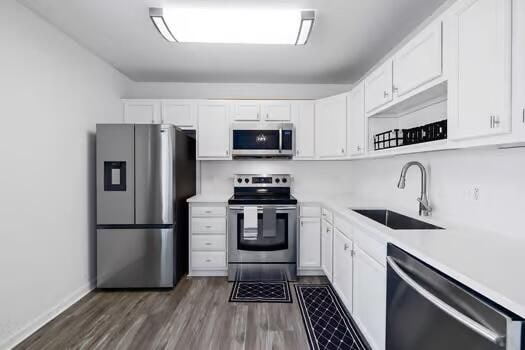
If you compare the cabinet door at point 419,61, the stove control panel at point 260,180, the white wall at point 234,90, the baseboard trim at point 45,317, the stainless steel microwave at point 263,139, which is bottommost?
the baseboard trim at point 45,317

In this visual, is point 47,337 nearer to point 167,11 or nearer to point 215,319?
point 215,319

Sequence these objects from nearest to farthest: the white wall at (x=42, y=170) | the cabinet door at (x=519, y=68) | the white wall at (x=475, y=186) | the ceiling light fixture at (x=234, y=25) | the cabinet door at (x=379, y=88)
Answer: the cabinet door at (x=519, y=68) < the white wall at (x=475, y=186) < the white wall at (x=42, y=170) < the ceiling light fixture at (x=234, y=25) < the cabinet door at (x=379, y=88)

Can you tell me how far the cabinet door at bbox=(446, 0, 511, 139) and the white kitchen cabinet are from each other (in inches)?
68.4

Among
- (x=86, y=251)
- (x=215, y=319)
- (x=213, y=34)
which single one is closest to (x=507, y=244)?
(x=215, y=319)

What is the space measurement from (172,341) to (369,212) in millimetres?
1970

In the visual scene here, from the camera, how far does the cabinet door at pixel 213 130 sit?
339cm

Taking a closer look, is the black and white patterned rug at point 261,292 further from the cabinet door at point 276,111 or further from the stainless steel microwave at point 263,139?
the cabinet door at point 276,111

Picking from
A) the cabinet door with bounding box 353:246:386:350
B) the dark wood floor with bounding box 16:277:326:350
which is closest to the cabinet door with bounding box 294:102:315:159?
the cabinet door with bounding box 353:246:386:350

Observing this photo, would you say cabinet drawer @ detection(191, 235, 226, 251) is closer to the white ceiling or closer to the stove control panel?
the stove control panel

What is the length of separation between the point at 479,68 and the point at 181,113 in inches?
117

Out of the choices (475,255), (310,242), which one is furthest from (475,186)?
(310,242)

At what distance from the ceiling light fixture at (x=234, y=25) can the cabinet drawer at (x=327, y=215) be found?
1.66m

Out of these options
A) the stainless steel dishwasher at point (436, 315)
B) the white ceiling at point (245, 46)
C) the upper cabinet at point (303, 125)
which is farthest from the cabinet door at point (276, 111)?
the stainless steel dishwasher at point (436, 315)

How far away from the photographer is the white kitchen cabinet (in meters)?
3.20
